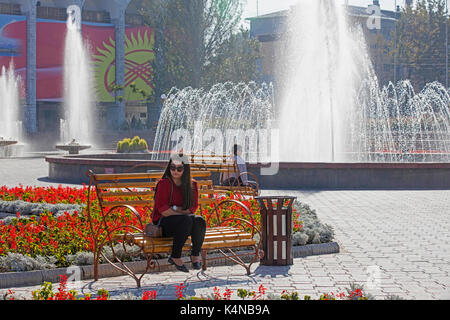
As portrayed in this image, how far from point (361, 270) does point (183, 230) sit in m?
1.91

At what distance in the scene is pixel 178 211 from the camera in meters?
6.88

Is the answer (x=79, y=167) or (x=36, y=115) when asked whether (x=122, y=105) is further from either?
(x=79, y=167)

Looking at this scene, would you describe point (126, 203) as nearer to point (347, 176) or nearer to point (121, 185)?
point (121, 185)

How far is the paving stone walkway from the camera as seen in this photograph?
6.45 m

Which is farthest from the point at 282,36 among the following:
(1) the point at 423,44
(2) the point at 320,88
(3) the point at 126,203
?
(3) the point at 126,203

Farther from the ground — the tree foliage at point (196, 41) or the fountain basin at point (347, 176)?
the tree foliage at point (196, 41)

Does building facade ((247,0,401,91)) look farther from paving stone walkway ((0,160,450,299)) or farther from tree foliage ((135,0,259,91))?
paving stone walkway ((0,160,450,299))

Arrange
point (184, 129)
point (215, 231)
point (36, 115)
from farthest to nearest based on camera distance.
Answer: point (36, 115) < point (184, 129) < point (215, 231)

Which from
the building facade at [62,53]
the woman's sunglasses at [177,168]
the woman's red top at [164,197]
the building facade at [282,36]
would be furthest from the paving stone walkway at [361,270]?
the building facade at [282,36]

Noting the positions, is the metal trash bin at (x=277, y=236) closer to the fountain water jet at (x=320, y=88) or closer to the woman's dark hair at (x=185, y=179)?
the woman's dark hair at (x=185, y=179)

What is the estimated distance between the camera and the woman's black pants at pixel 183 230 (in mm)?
6688

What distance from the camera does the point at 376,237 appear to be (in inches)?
377
